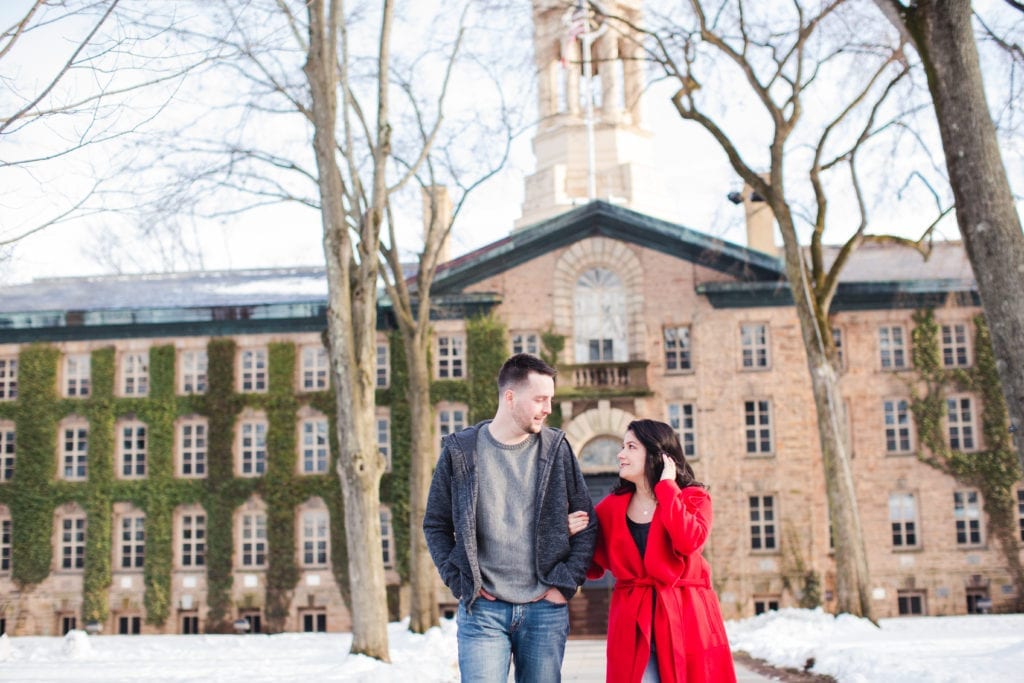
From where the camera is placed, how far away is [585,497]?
229 inches

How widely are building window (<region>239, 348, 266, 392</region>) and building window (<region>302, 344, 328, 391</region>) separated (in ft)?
3.69

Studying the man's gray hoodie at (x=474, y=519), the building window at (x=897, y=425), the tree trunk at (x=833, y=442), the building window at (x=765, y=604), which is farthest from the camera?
the building window at (x=897, y=425)

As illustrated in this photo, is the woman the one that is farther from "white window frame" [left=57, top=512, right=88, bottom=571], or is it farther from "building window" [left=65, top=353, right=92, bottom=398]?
"building window" [left=65, top=353, right=92, bottom=398]

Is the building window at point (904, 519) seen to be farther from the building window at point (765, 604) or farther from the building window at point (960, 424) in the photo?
the building window at point (765, 604)

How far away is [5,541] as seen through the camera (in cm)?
2889

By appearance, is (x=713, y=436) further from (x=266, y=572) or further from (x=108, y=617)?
(x=108, y=617)

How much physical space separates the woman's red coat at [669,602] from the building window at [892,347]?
2389cm

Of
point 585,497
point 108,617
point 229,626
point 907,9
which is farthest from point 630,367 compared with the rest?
point 585,497

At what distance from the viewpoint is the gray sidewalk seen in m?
12.6

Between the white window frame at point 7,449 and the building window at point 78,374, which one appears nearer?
the white window frame at point 7,449

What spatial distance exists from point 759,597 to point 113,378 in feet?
59.5

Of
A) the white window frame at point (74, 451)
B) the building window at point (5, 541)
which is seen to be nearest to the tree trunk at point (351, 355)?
the white window frame at point (74, 451)

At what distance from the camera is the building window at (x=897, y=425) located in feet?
91.0

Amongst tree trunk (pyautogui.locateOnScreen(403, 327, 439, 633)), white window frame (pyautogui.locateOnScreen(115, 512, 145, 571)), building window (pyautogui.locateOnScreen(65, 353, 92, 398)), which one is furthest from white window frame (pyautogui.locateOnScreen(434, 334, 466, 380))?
building window (pyautogui.locateOnScreen(65, 353, 92, 398))
